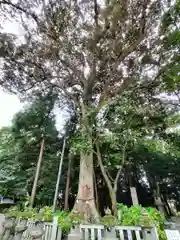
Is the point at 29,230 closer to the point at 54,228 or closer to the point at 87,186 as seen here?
the point at 54,228

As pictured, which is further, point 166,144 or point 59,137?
point 59,137

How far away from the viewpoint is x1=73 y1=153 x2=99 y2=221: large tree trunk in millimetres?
5107

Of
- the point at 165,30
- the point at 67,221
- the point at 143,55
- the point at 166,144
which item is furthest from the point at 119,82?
the point at 67,221

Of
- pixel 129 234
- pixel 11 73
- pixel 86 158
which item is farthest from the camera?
pixel 11 73

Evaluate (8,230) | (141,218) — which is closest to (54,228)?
(8,230)

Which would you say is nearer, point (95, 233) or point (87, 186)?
point (95, 233)

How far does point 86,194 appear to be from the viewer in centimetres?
557

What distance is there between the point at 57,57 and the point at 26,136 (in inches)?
176

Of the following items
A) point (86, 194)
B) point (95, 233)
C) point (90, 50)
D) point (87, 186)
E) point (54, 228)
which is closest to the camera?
point (95, 233)

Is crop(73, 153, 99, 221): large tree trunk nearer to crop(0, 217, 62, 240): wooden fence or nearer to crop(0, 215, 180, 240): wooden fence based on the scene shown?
crop(0, 217, 62, 240): wooden fence

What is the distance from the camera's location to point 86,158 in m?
6.45

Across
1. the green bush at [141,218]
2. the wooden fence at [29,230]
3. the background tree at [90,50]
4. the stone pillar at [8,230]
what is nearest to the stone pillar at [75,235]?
the wooden fence at [29,230]

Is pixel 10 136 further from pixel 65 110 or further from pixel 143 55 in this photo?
pixel 143 55

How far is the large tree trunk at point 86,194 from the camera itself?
201 inches
